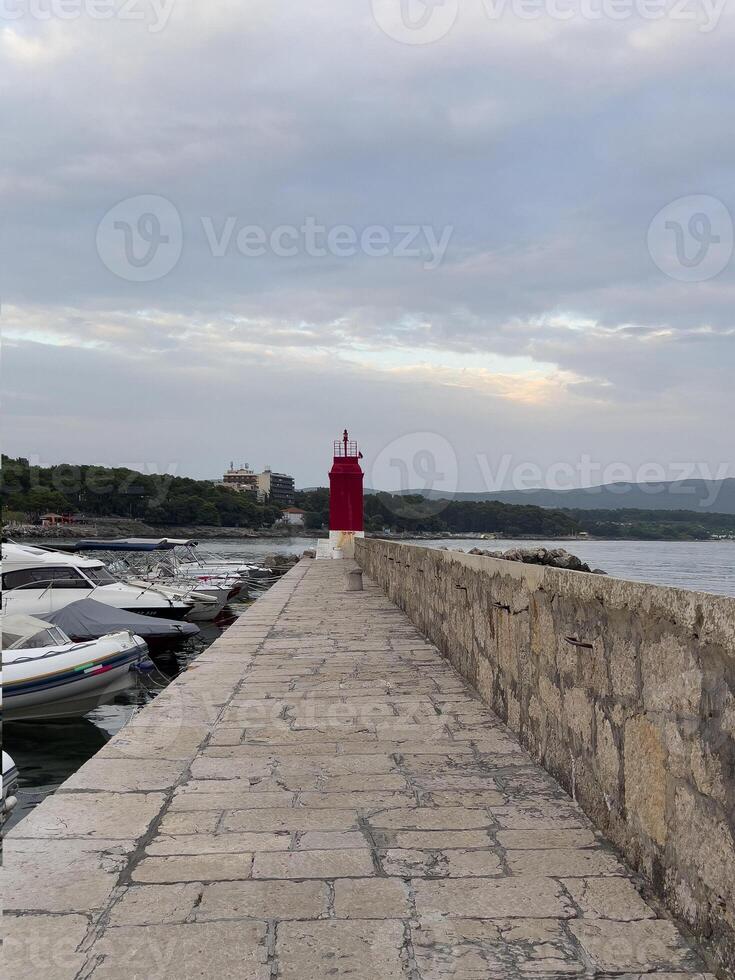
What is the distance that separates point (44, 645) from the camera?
967 centimetres

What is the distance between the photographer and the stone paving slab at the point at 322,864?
6.78 ft

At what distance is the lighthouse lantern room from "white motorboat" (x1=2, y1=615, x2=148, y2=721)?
15098 millimetres

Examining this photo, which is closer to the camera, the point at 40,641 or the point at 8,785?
the point at 8,785

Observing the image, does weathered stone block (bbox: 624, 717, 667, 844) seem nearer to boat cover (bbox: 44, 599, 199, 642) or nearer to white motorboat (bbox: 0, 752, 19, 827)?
white motorboat (bbox: 0, 752, 19, 827)

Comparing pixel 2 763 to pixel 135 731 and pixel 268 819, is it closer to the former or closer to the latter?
pixel 135 731

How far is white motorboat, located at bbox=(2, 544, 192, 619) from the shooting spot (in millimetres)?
14195

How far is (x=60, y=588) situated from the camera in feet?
48.5

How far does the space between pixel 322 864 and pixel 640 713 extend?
1118mm

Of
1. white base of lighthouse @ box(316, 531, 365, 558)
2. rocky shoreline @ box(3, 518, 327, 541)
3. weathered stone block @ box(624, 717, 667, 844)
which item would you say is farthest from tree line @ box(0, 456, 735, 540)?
weathered stone block @ box(624, 717, 667, 844)

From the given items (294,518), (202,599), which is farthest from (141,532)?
(202,599)

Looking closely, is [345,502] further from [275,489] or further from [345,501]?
[275,489]

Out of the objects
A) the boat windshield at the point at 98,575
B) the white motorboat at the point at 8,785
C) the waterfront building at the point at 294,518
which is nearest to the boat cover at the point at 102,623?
the boat windshield at the point at 98,575

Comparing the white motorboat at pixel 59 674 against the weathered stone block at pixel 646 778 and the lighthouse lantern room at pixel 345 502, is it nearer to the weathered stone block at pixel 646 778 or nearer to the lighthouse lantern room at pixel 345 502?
the weathered stone block at pixel 646 778

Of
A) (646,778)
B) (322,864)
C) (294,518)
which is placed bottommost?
(294,518)
